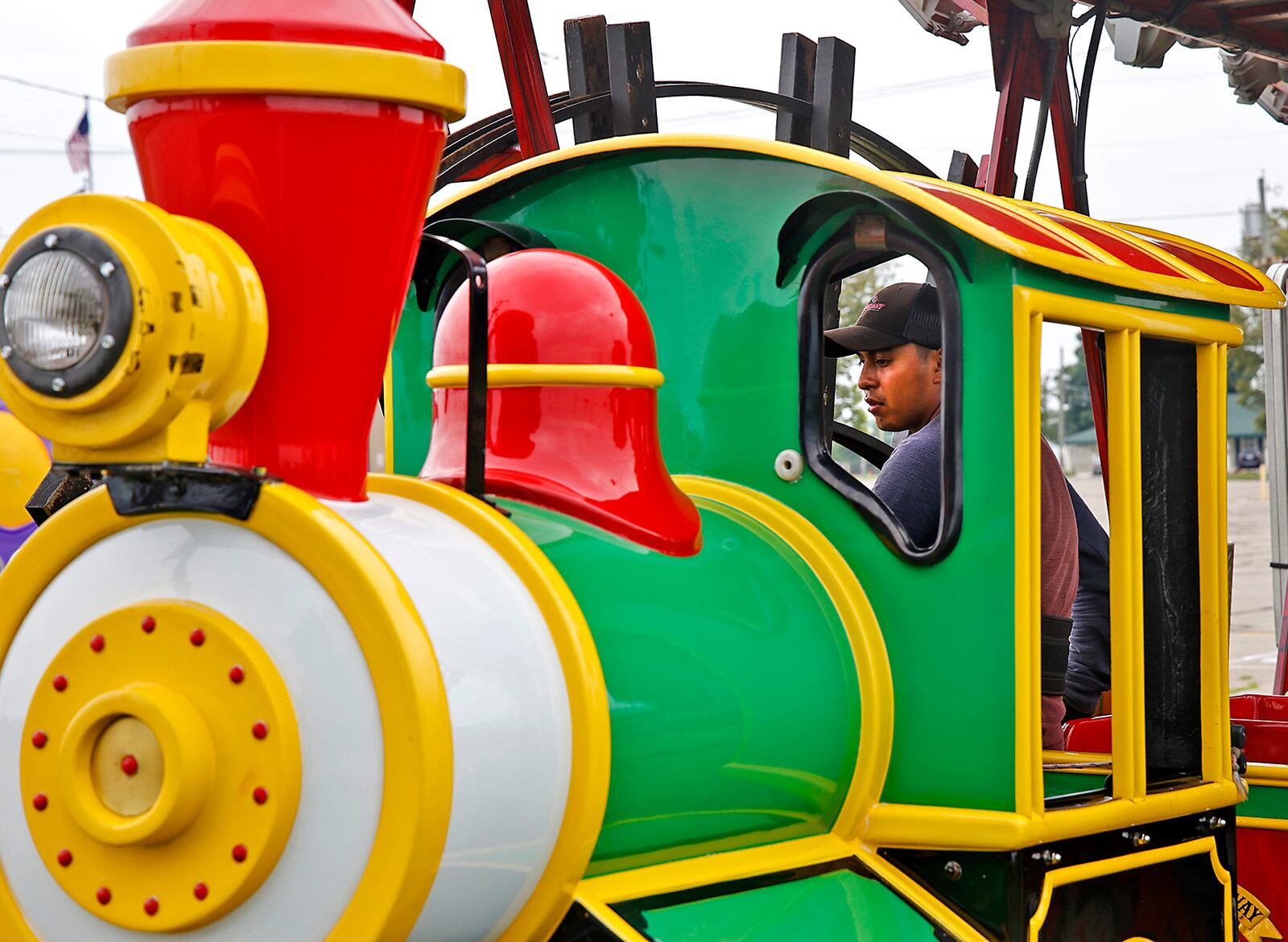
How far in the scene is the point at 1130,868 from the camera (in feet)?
9.81

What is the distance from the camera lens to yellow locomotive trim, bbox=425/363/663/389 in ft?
8.26

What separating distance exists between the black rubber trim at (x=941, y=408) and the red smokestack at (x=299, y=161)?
0.96 m

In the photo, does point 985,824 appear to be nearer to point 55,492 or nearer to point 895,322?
point 895,322

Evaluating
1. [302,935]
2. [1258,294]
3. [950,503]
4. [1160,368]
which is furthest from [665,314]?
[302,935]

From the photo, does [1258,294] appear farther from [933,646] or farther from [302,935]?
[302,935]

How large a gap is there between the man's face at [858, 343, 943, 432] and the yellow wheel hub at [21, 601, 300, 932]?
76.9 inches

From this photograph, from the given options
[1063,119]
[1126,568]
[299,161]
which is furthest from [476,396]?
[1063,119]

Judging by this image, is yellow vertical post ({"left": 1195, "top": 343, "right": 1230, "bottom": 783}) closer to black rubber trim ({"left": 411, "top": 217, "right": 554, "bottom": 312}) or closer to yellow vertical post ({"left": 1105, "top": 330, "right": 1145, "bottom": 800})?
yellow vertical post ({"left": 1105, "top": 330, "right": 1145, "bottom": 800})

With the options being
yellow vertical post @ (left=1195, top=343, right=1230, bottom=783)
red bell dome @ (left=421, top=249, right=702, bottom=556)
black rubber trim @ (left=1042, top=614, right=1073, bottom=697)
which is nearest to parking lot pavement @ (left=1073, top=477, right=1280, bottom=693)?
yellow vertical post @ (left=1195, top=343, right=1230, bottom=783)

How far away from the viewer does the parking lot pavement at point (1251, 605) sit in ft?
38.9

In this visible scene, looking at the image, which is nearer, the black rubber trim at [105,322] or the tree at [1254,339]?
the black rubber trim at [105,322]

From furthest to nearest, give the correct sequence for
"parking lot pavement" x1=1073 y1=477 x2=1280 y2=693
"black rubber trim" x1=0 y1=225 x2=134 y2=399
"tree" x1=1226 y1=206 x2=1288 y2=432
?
"tree" x1=1226 y1=206 x2=1288 y2=432
"parking lot pavement" x1=1073 y1=477 x2=1280 y2=693
"black rubber trim" x1=0 y1=225 x2=134 y2=399

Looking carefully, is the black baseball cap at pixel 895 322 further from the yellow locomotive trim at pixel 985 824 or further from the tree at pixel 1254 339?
the tree at pixel 1254 339

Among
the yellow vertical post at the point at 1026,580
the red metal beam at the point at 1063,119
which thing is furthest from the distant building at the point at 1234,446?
the yellow vertical post at the point at 1026,580
